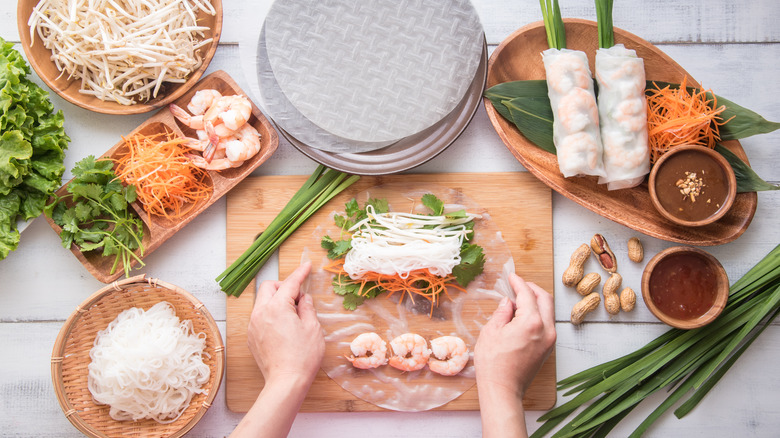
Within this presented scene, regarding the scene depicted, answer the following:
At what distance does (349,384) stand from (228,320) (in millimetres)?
615

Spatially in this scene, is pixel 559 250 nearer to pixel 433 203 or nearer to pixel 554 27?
pixel 433 203

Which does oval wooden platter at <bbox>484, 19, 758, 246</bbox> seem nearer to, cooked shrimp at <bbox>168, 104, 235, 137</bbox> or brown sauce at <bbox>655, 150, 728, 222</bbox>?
brown sauce at <bbox>655, 150, 728, 222</bbox>

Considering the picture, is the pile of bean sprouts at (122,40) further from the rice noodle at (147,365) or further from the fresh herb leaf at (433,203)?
the fresh herb leaf at (433,203)

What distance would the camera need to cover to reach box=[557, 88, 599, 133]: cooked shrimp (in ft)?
6.50

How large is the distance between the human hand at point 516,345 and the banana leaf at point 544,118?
0.69 metres

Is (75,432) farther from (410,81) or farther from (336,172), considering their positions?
(410,81)

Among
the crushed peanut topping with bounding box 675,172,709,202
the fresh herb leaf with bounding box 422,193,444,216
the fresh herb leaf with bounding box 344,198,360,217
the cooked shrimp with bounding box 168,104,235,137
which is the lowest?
the crushed peanut topping with bounding box 675,172,709,202

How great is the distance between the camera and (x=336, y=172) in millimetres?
2160

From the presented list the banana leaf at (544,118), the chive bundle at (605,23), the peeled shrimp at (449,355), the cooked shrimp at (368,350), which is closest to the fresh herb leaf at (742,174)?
the banana leaf at (544,118)

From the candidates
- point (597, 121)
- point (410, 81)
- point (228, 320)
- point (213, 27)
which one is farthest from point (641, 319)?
point (213, 27)

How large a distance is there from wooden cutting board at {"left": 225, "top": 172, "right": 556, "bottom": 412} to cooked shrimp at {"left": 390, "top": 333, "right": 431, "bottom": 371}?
30 cm

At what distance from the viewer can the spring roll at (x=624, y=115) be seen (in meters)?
2.00

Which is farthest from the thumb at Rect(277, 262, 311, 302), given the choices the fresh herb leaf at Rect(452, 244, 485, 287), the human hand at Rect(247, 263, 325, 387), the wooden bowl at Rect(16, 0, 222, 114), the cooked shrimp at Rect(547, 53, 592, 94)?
the cooked shrimp at Rect(547, 53, 592, 94)

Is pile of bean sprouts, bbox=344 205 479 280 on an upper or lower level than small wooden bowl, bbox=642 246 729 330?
upper
